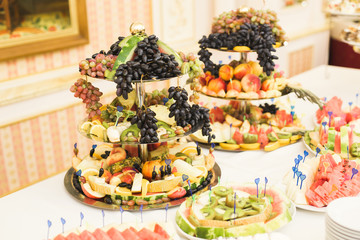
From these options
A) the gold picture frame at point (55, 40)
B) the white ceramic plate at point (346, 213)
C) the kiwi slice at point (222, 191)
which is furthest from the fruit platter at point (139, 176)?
the gold picture frame at point (55, 40)

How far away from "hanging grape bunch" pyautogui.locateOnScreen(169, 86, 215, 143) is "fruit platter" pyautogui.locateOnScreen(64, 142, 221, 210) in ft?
0.57

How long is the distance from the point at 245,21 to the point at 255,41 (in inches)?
6.4

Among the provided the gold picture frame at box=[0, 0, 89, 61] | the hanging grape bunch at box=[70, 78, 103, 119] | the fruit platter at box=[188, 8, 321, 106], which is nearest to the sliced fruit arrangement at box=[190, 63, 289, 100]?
the fruit platter at box=[188, 8, 321, 106]

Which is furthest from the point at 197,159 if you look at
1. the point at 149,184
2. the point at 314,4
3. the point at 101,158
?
the point at 314,4

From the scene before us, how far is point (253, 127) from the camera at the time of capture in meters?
2.31

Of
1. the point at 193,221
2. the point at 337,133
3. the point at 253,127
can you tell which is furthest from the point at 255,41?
the point at 193,221

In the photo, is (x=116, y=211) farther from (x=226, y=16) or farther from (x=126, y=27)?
(x=126, y=27)

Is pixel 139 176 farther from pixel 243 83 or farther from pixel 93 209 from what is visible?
pixel 243 83

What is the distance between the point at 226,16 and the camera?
2342 mm

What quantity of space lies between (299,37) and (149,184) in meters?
4.63

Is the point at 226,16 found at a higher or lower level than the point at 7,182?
higher

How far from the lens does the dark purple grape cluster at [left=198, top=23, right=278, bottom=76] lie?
2.19 meters

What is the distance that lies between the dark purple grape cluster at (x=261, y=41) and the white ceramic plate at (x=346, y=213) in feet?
3.28

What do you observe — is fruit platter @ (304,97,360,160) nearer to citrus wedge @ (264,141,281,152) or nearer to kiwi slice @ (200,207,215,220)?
citrus wedge @ (264,141,281,152)
